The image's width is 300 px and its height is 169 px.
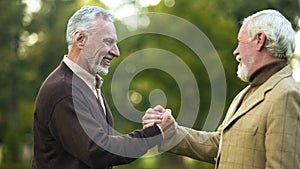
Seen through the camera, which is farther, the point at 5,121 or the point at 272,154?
the point at 5,121

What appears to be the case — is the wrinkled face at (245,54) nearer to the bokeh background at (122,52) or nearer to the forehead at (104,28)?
the forehead at (104,28)

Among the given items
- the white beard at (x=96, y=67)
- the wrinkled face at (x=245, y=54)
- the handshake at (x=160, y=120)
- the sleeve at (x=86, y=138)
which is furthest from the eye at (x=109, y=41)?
the wrinkled face at (x=245, y=54)

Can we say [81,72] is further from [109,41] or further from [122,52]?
[122,52]

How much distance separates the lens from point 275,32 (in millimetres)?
3367

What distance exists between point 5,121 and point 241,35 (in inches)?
1371

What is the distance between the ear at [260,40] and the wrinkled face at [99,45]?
80 centimetres

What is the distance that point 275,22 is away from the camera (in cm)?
339

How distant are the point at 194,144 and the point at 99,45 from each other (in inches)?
39.1

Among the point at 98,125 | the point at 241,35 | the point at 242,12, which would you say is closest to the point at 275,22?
the point at 241,35

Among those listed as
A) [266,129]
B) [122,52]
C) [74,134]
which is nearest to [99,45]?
[74,134]

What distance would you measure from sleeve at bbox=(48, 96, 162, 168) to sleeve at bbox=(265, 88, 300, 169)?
2.29ft

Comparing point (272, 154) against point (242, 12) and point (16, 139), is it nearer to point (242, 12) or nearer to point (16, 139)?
point (242, 12)

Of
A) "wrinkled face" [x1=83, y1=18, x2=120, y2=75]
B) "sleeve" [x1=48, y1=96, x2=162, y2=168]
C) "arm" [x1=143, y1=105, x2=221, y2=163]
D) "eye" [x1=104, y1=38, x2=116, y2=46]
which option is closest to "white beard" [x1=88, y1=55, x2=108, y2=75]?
"wrinkled face" [x1=83, y1=18, x2=120, y2=75]

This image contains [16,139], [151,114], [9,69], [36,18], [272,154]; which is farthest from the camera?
[36,18]
